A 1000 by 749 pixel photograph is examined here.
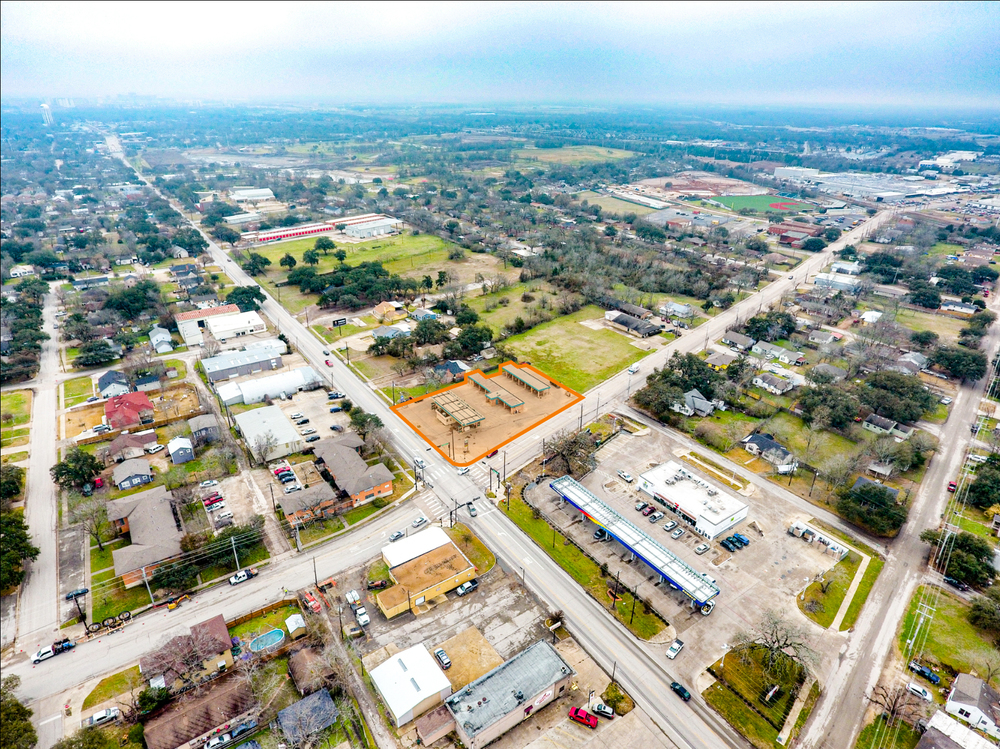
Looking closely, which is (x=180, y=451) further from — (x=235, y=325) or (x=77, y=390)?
(x=235, y=325)

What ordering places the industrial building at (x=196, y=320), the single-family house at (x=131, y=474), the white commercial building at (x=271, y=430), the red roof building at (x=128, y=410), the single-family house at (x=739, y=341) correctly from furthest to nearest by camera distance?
the industrial building at (x=196, y=320) < the single-family house at (x=739, y=341) < the red roof building at (x=128, y=410) < the white commercial building at (x=271, y=430) < the single-family house at (x=131, y=474)

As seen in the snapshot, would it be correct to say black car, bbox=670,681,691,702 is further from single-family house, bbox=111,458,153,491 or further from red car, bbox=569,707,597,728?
single-family house, bbox=111,458,153,491

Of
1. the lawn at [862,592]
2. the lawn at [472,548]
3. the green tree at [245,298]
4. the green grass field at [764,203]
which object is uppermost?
the green grass field at [764,203]

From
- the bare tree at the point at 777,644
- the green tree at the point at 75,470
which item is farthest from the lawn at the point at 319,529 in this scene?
the bare tree at the point at 777,644

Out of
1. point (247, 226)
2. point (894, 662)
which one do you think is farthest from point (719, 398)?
point (247, 226)

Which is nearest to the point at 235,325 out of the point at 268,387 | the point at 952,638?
the point at 268,387

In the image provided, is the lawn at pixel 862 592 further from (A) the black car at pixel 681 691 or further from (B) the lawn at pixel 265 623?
(B) the lawn at pixel 265 623
